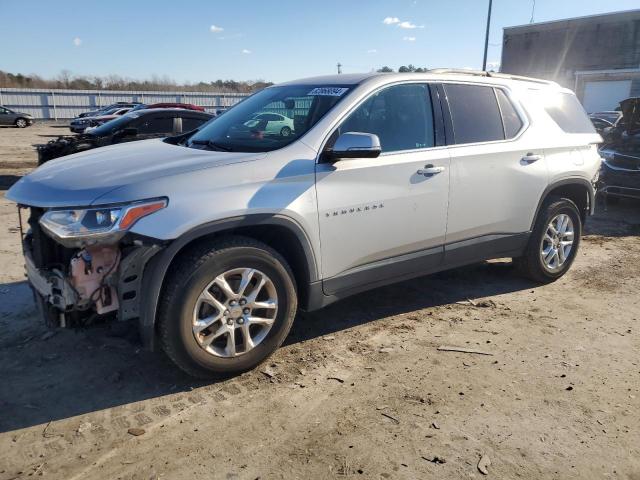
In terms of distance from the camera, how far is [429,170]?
155 inches

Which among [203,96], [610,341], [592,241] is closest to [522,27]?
[203,96]

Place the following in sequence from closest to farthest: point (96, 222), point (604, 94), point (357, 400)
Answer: point (96, 222) < point (357, 400) < point (604, 94)

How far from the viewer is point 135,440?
275cm

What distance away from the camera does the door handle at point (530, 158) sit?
4.61 meters

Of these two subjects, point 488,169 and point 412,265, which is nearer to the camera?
point 412,265

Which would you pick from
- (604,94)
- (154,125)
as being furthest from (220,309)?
(604,94)

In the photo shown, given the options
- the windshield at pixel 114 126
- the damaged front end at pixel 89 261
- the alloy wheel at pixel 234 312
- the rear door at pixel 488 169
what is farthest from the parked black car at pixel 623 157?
the windshield at pixel 114 126

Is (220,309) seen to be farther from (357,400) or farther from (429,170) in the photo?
(429,170)

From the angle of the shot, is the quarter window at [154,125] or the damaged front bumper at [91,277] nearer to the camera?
the damaged front bumper at [91,277]

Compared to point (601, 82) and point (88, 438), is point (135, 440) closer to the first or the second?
point (88, 438)

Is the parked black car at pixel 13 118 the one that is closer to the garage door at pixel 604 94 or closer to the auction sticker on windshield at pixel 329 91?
the auction sticker on windshield at pixel 329 91

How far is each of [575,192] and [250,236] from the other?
144 inches

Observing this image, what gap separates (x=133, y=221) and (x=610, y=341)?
3544 millimetres

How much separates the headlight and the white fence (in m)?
34.7
